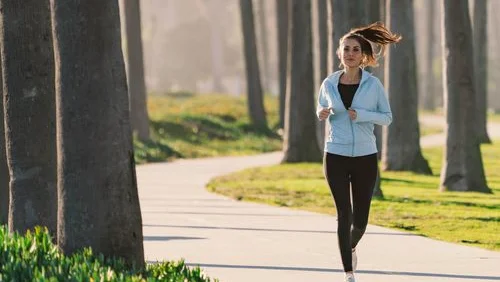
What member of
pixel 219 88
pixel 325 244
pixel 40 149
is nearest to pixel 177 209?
pixel 325 244

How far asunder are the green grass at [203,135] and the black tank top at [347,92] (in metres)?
22.3

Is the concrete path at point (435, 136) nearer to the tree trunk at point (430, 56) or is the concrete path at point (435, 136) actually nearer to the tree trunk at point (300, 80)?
the tree trunk at point (430, 56)

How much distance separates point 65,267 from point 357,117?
2.51 meters

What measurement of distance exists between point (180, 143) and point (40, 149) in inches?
1041

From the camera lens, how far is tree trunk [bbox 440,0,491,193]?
2047cm

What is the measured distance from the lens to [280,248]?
1284 cm

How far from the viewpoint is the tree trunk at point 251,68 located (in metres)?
42.2

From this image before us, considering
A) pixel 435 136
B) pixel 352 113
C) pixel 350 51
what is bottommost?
pixel 435 136

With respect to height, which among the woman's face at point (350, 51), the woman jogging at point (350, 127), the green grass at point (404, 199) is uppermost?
the woman's face at point (350, 51)

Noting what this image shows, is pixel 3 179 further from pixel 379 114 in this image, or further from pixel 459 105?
pixel 459 105

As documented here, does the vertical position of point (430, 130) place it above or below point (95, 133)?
below

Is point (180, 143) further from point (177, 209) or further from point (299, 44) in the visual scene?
point (177, 209)

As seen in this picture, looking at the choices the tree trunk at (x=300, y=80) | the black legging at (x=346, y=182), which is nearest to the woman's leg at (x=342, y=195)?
the black legging at (x=346, y=182)

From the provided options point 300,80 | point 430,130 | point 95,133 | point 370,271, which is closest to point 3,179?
point 95,133
